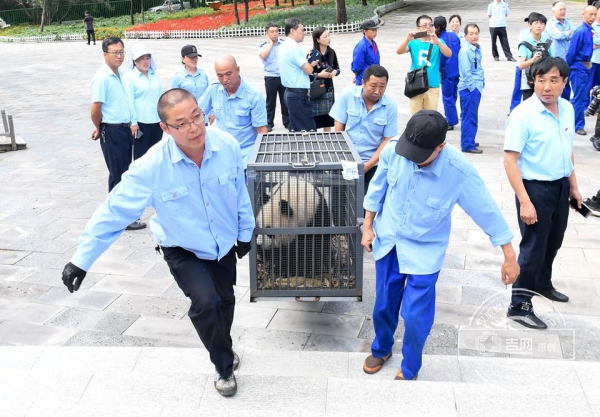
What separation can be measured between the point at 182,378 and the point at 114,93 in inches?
146

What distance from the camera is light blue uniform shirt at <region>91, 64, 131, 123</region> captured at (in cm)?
624

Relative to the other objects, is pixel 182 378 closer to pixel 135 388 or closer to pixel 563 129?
pixel 135 388

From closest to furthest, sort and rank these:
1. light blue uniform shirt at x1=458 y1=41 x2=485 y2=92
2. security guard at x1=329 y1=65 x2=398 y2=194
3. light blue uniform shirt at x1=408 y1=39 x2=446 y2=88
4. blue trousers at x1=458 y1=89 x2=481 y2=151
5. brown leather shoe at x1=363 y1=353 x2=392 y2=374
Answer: brown leather shoe at x1=363 y1=353 x2=392 y2=374, security guard at x1=329 y1=65 x2=398 y2=194, light blue uniform shirt at x1=408 y1=39 x2=446 y2=88, light blue uniform shirt at x1=458 y1=41 x2=485 y2=92, blue trousers at x1=458 y1=89 x2=481 y2=151

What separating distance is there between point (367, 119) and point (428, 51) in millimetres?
3678

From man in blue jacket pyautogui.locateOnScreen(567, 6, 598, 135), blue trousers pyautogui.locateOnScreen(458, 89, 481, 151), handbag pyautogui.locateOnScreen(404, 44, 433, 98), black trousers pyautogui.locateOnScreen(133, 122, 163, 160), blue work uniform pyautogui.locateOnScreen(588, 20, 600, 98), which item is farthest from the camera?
blue work uniform pyautogui.locateOnScreen(588, 20, 600, 98)

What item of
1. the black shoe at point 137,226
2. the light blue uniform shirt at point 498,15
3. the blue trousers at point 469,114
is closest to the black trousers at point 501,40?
the light blue uniform shirt at point 498,15

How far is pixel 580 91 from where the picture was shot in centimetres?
952

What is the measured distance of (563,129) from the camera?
4.15 meters

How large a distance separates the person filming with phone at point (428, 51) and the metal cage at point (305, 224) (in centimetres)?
451

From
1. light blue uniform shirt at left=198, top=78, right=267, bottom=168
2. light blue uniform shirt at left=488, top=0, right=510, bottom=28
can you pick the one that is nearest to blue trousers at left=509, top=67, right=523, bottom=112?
light blue uniform shirt at left=198, top=78, right=267, bottom=168

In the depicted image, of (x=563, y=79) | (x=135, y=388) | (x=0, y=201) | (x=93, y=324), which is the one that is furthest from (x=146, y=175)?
(x=0, y=201)

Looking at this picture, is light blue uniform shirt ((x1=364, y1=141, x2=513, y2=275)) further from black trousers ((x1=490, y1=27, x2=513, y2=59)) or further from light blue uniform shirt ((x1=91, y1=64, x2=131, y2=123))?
black trousers ((x1=490, y1=27, x2=513, y2=59))

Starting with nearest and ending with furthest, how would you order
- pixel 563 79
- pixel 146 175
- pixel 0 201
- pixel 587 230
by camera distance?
pixel 146 175, pixel 563 79, pixel 587 230, pixel 0 201

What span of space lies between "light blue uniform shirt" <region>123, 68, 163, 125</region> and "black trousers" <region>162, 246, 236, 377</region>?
11.5 ft
